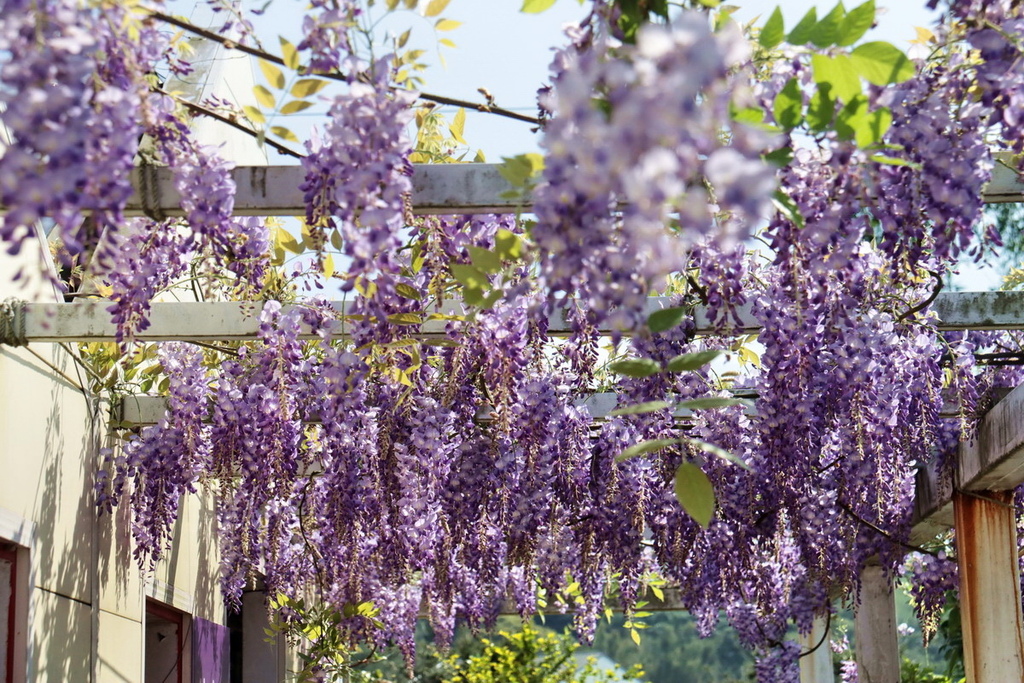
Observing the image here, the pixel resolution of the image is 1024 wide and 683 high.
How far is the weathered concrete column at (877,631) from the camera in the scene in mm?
7165

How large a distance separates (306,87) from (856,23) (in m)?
0.99

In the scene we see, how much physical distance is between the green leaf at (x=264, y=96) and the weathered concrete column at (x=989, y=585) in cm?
374

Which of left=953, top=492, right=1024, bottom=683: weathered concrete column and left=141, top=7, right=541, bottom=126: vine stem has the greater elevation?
left=141, top=7, right=541, bottom=126: vine stem

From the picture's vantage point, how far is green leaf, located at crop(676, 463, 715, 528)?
1876mm

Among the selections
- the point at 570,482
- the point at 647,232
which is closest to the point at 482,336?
the point at 570,482

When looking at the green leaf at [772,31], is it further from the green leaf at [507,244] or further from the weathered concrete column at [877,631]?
the weathered concrete column at [877,631]

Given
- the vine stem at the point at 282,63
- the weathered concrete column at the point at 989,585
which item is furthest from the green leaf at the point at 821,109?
the weathered concrete column at the point at 989,585

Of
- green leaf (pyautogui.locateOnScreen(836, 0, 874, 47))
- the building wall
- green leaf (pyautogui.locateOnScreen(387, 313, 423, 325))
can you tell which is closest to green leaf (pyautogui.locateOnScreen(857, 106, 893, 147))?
green leaf (pyautogui.locateOnScreen(836, 0, 874, 47))

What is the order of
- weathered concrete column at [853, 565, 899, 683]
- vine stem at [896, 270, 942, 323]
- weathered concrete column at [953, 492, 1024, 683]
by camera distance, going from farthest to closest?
weathered concrete column at [853, 565, 899, 683] → weathered concrete column at [953, 492, 1024, 683] → vine stem at [896, 270, 942, 323]

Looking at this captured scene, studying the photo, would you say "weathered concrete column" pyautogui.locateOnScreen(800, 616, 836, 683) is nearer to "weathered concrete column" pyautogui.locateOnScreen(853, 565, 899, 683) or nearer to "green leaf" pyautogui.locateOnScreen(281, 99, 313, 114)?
"weathered concrete column" pyautogui.locateOnScreen(853, 565, 899, 683)

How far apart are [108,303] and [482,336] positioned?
1223mm

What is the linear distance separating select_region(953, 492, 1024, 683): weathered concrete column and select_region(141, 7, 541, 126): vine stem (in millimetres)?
3125

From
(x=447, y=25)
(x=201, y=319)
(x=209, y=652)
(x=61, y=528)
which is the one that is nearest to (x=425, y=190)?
(x=447, y=25)

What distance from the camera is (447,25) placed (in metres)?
2.51
